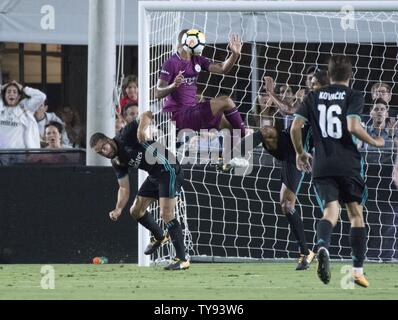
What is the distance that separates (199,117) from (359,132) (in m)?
3.55

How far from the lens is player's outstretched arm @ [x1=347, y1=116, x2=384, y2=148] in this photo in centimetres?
1166

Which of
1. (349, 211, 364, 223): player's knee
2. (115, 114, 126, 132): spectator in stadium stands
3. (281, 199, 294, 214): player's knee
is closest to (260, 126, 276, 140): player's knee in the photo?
(281, 199, 294, 214): player's knee

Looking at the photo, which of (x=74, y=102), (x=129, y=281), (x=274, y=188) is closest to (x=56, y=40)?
(x=74, y=102)

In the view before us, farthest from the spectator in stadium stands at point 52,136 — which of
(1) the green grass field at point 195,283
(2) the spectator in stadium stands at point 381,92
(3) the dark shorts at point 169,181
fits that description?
(2) the spectator in stadium stands at point 381,92

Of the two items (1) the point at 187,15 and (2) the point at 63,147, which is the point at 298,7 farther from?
(2) the point at 63,147

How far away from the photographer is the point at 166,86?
1480 centimetres

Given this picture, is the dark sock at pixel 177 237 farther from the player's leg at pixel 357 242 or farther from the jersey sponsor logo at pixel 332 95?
the jersey sponsor logo at pixel 332 95

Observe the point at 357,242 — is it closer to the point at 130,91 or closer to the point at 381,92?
the point at 381,92

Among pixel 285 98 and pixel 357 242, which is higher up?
pixel 285 98

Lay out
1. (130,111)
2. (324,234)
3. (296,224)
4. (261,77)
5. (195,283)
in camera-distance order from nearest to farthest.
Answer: (324,234), (195,283), (296,224), (130,111), (261,77)

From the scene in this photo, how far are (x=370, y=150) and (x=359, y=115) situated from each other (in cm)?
492

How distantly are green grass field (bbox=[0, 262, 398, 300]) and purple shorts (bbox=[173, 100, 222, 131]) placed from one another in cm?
153

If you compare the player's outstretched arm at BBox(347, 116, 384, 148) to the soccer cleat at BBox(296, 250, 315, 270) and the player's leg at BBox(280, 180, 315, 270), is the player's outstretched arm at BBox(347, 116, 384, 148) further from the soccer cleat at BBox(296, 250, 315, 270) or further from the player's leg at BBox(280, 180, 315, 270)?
the player's leg at BBox(280, 180, 315, 270)

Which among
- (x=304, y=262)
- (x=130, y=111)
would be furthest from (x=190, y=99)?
(x=130, y=111)
